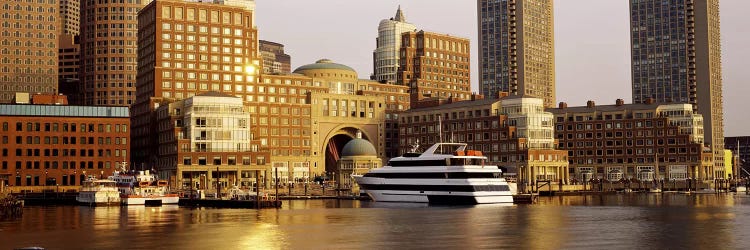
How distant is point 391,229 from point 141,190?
90368 mm

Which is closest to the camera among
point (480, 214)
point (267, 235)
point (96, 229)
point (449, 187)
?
point (267, 235)

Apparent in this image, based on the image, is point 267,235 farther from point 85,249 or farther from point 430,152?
point 430,152

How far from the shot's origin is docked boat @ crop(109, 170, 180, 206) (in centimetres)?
18888

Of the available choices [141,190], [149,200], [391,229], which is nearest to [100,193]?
[141,190]

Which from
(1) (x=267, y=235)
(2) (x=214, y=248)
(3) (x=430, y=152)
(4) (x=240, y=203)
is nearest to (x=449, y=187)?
(3) (x=430, y=152)

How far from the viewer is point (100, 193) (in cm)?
19062

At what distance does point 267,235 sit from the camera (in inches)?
4090

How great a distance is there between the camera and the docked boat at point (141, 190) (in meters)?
189

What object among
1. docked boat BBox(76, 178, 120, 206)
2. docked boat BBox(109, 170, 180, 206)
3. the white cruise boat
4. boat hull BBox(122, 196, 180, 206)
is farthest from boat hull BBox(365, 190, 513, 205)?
docked boat BBox(76, 178, 120, 206)

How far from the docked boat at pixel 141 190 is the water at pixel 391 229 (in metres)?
31.2

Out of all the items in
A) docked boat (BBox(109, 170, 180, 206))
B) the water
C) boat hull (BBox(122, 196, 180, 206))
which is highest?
docked boat (BBox(109, 170, 180, 206))

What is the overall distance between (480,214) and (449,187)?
3029 cm

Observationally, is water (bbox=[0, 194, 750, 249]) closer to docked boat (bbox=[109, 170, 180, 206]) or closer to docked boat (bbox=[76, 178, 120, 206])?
docked boat (bbox=[109, 170, 180, 206])

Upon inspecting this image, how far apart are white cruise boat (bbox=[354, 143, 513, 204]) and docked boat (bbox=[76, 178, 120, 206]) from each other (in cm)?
5676
